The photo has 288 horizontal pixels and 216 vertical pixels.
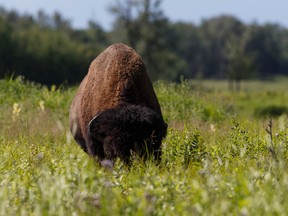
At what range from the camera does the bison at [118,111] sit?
24.0 ft

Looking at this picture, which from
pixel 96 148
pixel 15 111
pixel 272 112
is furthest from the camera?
pixel 272 112

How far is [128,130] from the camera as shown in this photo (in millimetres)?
7270

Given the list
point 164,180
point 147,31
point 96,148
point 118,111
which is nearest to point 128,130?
point 118,111

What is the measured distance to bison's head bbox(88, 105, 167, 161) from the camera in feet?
23.8

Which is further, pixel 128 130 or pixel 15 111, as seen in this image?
pixel 15 111

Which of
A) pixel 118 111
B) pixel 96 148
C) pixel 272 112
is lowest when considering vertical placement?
pixel 272 112

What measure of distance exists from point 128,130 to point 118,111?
0.29 meters

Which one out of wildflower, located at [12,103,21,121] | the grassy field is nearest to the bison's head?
the grassy field

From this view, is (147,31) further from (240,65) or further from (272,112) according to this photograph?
(272,112)

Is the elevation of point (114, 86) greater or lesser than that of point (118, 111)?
greater

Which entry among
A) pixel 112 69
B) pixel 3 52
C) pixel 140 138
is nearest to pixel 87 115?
pixel 112 69

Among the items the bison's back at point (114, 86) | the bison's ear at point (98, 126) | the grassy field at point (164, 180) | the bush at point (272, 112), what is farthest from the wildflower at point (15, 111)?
the bison's ear at point (98, 126)

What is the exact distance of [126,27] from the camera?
81875mm

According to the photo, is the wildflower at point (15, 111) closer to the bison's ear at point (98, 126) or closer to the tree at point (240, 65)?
the bison's ear at point (98, 126)
